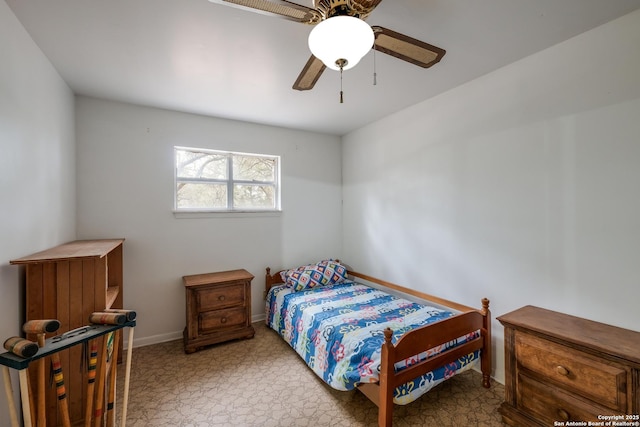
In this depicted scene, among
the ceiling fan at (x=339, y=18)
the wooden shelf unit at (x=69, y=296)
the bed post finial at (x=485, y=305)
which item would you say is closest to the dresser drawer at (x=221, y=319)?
the wooden shelf unit at (x=69, y=296)

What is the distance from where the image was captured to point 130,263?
113 inches

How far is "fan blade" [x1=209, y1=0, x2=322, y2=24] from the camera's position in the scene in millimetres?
1177

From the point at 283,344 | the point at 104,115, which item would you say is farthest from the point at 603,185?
the point at 104,115

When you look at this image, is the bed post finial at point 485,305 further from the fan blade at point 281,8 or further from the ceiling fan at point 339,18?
the fan blade at point 281,8

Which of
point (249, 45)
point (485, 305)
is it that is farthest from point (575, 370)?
point (249, 45)

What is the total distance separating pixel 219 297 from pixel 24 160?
6.22 ft

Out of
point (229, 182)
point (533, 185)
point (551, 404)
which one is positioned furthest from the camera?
point (229, 182)

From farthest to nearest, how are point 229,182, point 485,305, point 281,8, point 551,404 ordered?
1. point 229,182
2. point 485,305
3. point 551,404
4. point 281,8

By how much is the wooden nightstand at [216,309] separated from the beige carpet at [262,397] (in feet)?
0.65

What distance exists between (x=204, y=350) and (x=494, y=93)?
3677 millimetres

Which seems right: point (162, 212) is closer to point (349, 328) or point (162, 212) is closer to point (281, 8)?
point (349, 328)

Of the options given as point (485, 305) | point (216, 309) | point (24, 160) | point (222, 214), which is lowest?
point (216, 309)

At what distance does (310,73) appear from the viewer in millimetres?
1770

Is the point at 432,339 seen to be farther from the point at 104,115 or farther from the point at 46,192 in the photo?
the point at 104,115
